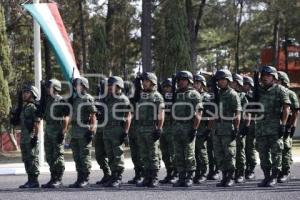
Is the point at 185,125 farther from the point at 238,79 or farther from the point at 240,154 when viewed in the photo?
the point at 238,79

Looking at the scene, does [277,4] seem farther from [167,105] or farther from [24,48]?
[167,105]

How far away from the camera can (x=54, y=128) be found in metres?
10.8

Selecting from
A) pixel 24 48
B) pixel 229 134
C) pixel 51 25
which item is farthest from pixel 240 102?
pixel 24 48

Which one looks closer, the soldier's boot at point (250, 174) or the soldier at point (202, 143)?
the soldier at point (202, 143)

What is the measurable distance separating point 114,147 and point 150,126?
72 centimetres

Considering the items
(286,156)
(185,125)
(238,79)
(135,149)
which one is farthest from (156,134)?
(286,156)

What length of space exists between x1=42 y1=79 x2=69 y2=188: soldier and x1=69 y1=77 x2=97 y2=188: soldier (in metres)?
0.20

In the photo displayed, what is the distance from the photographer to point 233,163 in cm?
1062

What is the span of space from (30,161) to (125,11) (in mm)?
22956

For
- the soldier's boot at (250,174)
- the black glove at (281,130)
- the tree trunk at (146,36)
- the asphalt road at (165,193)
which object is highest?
the tree trunk at (146,36)

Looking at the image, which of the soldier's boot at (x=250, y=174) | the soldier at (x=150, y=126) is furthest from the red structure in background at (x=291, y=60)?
the soldier at (x=150, y=126)

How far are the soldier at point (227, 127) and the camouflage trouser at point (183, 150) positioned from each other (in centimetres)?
45

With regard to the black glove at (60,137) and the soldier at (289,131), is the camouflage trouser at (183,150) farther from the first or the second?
the black glove at (60,137)

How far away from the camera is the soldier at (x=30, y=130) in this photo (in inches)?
426
